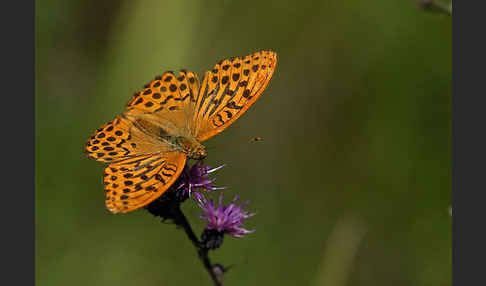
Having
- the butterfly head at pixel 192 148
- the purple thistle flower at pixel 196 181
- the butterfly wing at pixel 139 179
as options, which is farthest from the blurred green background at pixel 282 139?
the butterfly wing at pixel 139 179

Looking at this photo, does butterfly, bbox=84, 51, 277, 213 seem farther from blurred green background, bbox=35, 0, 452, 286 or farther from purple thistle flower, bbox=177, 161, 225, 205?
blurred green background, bbox=35, 0, 452, 286

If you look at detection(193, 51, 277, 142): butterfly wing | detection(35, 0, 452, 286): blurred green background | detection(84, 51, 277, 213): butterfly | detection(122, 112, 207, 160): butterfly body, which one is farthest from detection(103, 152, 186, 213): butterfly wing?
detection(35, 0, 452, 286): blurred green background

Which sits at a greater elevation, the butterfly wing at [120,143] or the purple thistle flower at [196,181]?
the butterfly wing at [120,143]

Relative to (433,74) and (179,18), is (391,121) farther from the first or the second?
(179,18)

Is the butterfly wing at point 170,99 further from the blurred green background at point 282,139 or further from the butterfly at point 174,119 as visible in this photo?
the blurred green background at point 282,139

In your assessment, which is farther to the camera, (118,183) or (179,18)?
(179,18)

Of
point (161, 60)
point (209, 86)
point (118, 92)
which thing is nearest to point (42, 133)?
point (118, 92)

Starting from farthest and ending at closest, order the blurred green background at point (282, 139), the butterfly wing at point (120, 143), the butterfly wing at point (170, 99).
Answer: the blurred green background at point (282, 139)
the butterfly wing at point (170, 99)
the butterfly wing at point (120, 143)
